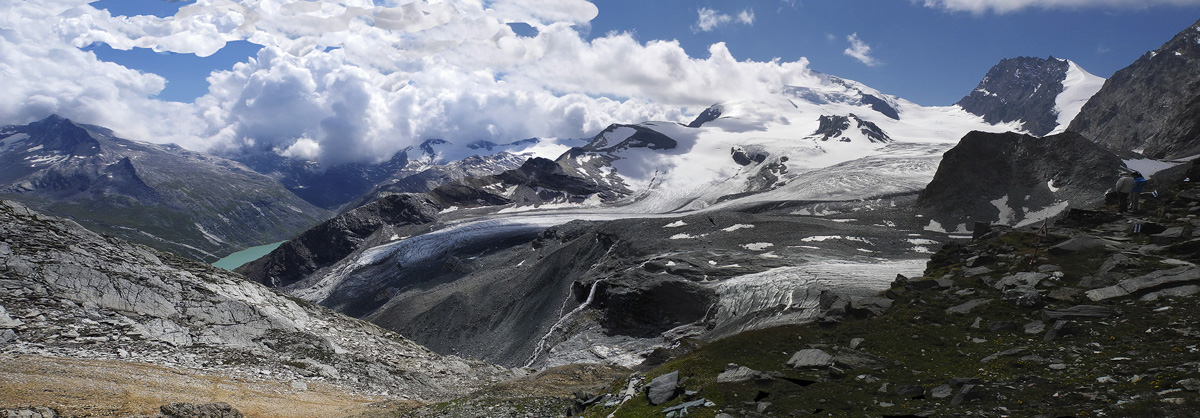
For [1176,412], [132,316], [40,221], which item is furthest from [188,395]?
[1176,412]

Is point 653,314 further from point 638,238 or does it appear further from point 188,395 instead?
point 188,395

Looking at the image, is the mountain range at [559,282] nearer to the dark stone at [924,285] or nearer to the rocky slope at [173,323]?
the rocky slope at [173,323]

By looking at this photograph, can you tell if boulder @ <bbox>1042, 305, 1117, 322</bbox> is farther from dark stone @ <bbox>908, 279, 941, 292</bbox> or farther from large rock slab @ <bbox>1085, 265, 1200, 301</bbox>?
dark stone @ <bbox>908, 279, 941, 292</bbox>

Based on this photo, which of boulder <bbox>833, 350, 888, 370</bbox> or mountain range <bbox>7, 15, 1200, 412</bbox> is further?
mountain range <bbox>7, 15, 1200, 412</bbox>

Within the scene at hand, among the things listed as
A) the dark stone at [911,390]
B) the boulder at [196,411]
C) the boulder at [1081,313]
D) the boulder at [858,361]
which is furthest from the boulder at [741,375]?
the boulder at [196,411]

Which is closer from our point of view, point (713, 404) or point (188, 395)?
point (713, 404)

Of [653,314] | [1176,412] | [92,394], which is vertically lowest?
[653,314]

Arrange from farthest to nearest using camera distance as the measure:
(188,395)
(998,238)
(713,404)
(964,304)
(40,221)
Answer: (998,238) < (40,221) < (964,304) < (188,395) < (713,404)

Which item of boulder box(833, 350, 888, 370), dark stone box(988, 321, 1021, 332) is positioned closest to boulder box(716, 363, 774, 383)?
boulder box(833, 350, 888, 370)
